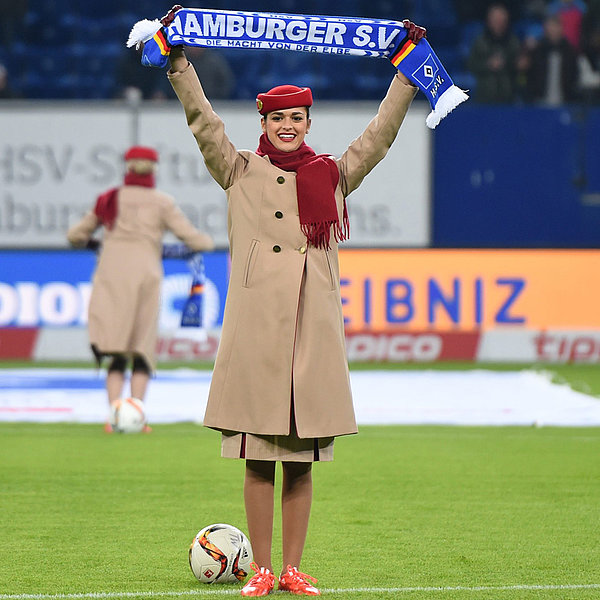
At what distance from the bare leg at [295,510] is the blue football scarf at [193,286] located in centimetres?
470

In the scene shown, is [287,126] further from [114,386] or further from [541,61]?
[541,61]

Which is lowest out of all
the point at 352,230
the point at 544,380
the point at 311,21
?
the point at 544,380

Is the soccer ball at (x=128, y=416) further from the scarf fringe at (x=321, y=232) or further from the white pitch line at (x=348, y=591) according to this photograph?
the scarf fringe at (x=321, y=232)

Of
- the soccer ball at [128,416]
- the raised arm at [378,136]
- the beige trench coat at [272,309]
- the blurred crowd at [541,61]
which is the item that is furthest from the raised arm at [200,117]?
the blurred crowd at [541,61]

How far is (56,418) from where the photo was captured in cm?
1101

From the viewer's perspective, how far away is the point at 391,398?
12.4m

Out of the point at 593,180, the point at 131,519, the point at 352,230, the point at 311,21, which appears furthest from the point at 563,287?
the point at 311,21

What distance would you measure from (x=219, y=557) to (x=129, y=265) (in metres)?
5.41

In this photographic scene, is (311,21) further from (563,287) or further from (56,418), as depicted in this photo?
(563,287)

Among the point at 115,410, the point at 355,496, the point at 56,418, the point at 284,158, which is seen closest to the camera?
the point at 284,158

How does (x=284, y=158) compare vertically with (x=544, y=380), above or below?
above

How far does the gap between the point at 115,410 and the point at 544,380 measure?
5.26m

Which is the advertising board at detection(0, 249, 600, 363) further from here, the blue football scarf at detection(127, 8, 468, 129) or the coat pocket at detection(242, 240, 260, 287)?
the coat pocket at detection(242, 240, 260, 287)

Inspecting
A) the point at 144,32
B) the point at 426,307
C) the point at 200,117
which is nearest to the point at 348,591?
the point at 200,117
